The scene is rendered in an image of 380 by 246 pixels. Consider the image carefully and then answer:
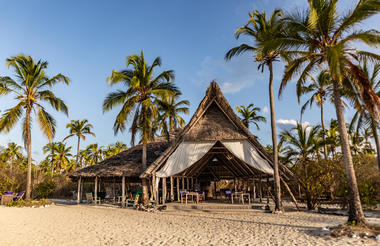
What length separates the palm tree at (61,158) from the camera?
3319cm

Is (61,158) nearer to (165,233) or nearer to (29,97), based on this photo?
(29,97)

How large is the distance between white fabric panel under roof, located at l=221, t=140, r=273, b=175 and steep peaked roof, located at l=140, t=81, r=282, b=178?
0.25 m

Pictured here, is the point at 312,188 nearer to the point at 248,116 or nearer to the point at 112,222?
the point at 112,222

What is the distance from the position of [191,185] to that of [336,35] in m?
14.0

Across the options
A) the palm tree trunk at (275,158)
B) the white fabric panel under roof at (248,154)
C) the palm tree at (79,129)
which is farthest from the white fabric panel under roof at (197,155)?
the palm tree at (79,129)

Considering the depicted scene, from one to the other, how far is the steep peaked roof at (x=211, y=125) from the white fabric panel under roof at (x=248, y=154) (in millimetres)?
252

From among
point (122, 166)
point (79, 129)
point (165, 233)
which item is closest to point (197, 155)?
point (122, 166)

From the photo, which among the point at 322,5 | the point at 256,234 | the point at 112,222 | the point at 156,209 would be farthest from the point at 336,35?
the point at 156,209

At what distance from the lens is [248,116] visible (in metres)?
21.1

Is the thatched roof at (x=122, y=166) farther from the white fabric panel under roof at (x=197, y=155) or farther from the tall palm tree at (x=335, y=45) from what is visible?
the tall palm tree at (x=335, y=45)

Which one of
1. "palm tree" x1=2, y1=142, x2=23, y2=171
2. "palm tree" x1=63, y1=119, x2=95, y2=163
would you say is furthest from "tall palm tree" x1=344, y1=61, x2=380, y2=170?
"palm tree" x1=2, y1=142, x2=23, y2=171

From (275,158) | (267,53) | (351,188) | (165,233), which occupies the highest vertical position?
(267,53)

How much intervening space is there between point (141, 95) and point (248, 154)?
6378mm

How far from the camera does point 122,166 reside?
14.0 m
